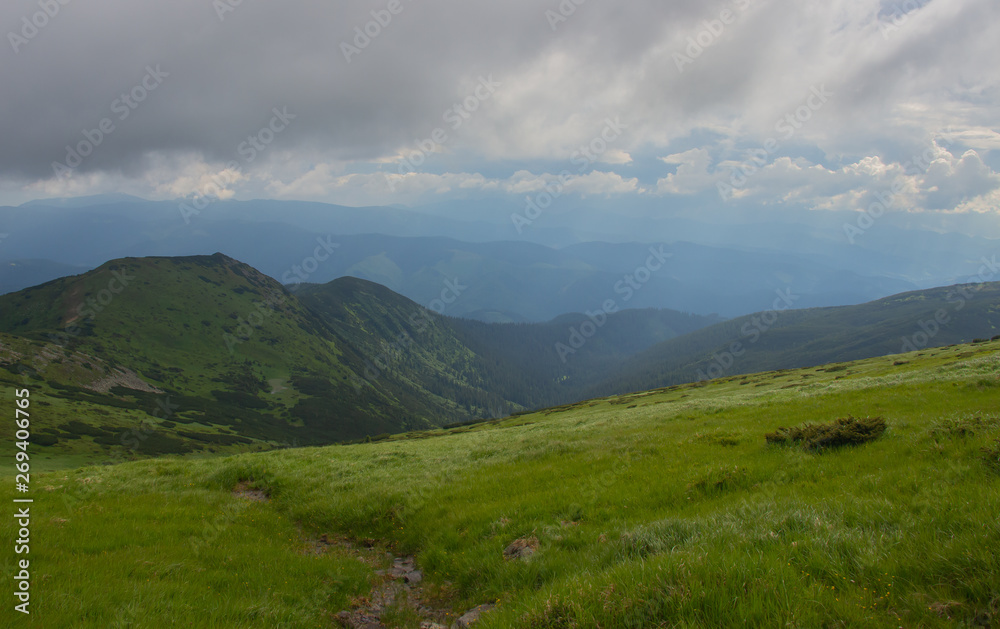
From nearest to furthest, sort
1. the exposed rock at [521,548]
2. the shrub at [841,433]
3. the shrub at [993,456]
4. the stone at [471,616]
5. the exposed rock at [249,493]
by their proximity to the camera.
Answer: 1. the stone at [471,616]
2. the shrub at [993,456]
3. the exposed rock at [521,548]
4. the shrub at [841,433]
5. the exposed rock at [249,493]

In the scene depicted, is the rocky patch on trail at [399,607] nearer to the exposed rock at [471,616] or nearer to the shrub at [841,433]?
the exposed rock at [471,616]

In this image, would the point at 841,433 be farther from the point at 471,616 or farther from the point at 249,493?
the point at 249,493

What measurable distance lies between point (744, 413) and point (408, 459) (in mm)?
18709

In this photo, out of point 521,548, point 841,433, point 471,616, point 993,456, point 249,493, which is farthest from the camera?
point 249,493

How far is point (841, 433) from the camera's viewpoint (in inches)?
493

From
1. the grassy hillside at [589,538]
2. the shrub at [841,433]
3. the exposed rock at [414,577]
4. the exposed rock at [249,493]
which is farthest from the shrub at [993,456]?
the exposed rock at [249,493]

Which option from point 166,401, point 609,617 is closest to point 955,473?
point 609,617

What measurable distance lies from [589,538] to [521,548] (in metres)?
1.48

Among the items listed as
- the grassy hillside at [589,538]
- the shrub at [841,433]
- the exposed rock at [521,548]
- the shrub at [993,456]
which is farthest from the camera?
the shrub at [841,433]

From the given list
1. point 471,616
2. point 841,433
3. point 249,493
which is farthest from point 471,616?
point 249,493

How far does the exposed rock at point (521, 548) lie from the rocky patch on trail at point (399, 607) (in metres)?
1.49

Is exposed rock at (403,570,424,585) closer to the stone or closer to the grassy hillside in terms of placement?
the grassy hillside

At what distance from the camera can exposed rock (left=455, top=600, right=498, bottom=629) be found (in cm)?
699

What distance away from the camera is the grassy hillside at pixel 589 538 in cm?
500
